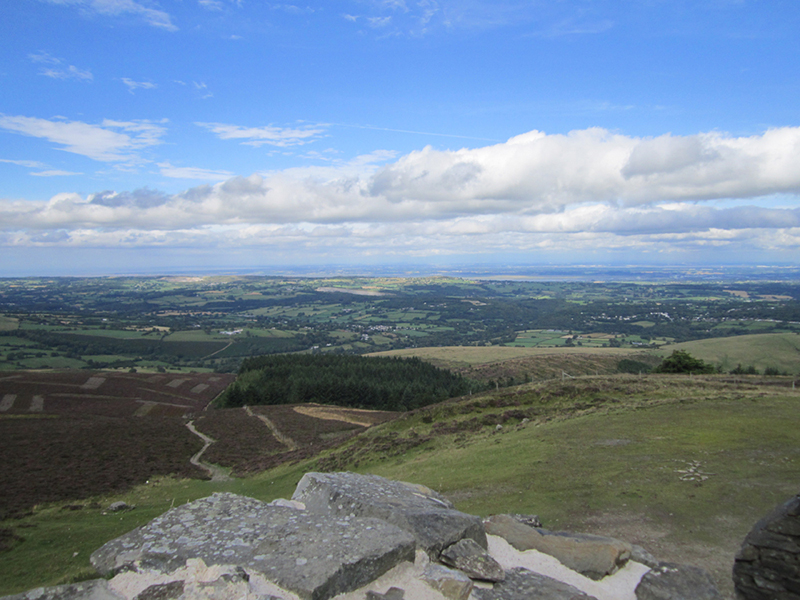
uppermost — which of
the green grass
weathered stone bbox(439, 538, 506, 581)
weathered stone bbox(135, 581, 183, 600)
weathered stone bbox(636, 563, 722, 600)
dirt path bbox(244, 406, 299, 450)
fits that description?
weathered stone bbox(135, 581, 183, 600)

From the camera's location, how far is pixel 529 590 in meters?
8.84

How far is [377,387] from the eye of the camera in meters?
67.8

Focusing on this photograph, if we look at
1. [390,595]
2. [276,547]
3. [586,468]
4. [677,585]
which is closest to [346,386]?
[586,468]

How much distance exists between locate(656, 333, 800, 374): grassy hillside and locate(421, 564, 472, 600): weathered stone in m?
92.4

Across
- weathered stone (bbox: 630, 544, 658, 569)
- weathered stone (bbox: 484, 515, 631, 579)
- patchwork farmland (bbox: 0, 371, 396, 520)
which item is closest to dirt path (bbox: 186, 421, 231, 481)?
patchwork farmland (bbox: 0, 371, 396, 520)

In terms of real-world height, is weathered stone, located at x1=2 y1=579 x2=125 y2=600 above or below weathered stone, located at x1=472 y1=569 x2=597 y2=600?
above

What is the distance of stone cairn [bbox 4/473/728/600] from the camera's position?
7746 millimetres

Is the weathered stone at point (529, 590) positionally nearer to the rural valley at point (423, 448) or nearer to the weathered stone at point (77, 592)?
the rural valley at point (423, 448)

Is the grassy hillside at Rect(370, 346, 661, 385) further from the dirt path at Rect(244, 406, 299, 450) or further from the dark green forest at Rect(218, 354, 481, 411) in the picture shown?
the dirt path at Rect(244, 406, 299, 450)

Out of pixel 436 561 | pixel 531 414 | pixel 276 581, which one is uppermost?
pixel 276 581

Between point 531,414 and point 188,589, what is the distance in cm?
2845

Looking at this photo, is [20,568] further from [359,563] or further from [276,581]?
[359,563]

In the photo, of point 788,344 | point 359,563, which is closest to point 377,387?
point 359,563

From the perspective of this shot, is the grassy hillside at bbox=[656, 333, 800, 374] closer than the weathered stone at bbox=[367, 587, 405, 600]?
No
